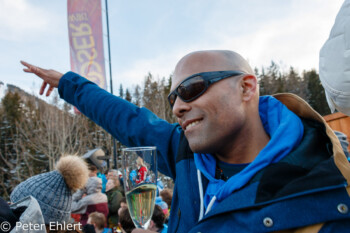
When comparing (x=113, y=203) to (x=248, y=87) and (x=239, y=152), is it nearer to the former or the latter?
(x=239, y=152)

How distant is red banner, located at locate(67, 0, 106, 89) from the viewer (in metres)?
8.51

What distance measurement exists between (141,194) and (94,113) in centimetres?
89

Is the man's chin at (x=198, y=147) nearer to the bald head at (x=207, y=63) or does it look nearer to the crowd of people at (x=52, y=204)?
the bald head at (x=207, y=63)

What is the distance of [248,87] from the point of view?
1.40m

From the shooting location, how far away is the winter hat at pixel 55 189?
2.16 meters

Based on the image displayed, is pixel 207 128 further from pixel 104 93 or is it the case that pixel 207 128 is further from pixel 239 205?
pixel 104 93

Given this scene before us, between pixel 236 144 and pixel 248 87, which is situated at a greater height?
pixel 248 87

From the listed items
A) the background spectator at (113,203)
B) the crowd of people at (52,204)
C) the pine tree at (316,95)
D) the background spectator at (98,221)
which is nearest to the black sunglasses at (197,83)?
the crowd of people at (52,204)

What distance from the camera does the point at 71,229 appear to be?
2.16 m

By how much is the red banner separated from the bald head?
754cm

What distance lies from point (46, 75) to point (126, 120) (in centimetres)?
80

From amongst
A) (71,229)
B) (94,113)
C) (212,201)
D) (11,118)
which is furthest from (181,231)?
(11,118)

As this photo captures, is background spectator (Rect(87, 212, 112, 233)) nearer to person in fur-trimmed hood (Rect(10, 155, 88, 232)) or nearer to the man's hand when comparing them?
person in fur-trimmed hood (Rect(10, 155, 88, 232))

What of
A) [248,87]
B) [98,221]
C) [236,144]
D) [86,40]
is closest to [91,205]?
[98,221]
